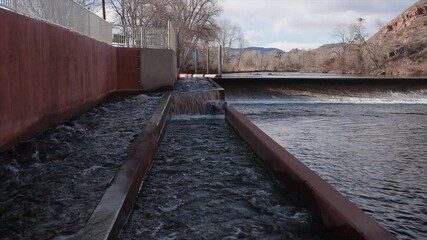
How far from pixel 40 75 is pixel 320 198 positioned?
5.62 metres

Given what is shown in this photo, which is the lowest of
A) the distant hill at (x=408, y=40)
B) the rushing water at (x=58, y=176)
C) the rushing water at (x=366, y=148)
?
the rushing water at (x=366, y=148)

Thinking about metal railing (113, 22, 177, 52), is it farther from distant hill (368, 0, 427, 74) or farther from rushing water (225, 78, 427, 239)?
distant hill (368, 0, 427, 74)

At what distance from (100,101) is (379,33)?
106 metres

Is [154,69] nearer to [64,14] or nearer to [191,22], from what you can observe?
[64,14]

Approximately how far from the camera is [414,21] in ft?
309

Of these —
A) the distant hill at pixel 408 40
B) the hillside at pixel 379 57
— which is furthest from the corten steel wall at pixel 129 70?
the distant hill at pixel 408 40

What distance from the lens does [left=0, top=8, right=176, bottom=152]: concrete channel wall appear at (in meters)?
6.21

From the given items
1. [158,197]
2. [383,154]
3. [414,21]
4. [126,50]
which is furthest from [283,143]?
[414,21]

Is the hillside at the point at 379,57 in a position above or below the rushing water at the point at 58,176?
above

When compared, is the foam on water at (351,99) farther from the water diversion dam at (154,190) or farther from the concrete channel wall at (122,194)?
the concrete channel wall at (122,194)

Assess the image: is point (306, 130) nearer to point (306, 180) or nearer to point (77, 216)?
point (306, 180)

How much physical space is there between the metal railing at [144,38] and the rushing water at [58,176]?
35.4 feet

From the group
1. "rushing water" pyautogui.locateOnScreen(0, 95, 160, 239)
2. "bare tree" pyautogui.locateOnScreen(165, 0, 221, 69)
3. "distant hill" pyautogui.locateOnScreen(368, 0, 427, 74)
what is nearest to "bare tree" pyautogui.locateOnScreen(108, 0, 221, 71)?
"bare tree" pyautogui.locateOnScreen(165, 0, 221, 69)

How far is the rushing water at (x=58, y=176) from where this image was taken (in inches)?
154
